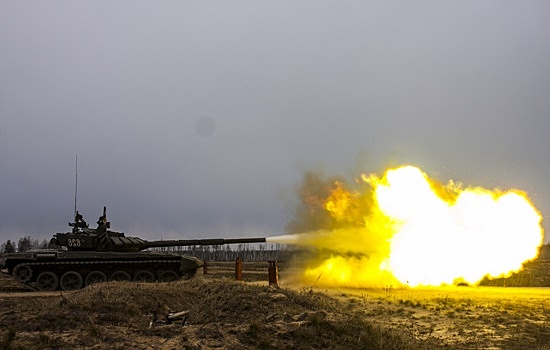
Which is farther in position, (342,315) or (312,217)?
(312,217)

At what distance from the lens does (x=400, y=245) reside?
2497 cm

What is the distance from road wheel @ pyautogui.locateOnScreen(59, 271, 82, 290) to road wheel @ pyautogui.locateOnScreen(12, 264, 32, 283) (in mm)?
1459

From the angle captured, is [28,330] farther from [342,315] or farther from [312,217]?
[312,217]

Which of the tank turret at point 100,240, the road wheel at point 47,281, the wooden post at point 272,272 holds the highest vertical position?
the tank turret at point 100,240

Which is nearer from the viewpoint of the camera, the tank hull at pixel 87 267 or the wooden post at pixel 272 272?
the wooden post at pixel 272 272

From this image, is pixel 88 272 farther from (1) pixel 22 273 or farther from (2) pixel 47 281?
(1) pixel 22 273

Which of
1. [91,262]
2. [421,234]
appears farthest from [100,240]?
[421,234]

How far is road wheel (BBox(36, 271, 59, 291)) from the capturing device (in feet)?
77.7

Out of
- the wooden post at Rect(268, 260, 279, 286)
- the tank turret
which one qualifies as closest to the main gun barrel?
the tank turret

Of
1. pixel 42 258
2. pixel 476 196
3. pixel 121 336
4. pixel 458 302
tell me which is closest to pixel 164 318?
pixel 121 336

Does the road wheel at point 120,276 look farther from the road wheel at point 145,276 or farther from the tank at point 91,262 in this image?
the road wheel at point 145,276

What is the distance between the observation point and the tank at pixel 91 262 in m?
23.6

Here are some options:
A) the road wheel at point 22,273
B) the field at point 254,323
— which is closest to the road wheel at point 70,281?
the road wheel at point 22,273

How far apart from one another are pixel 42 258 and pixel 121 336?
15168mm
